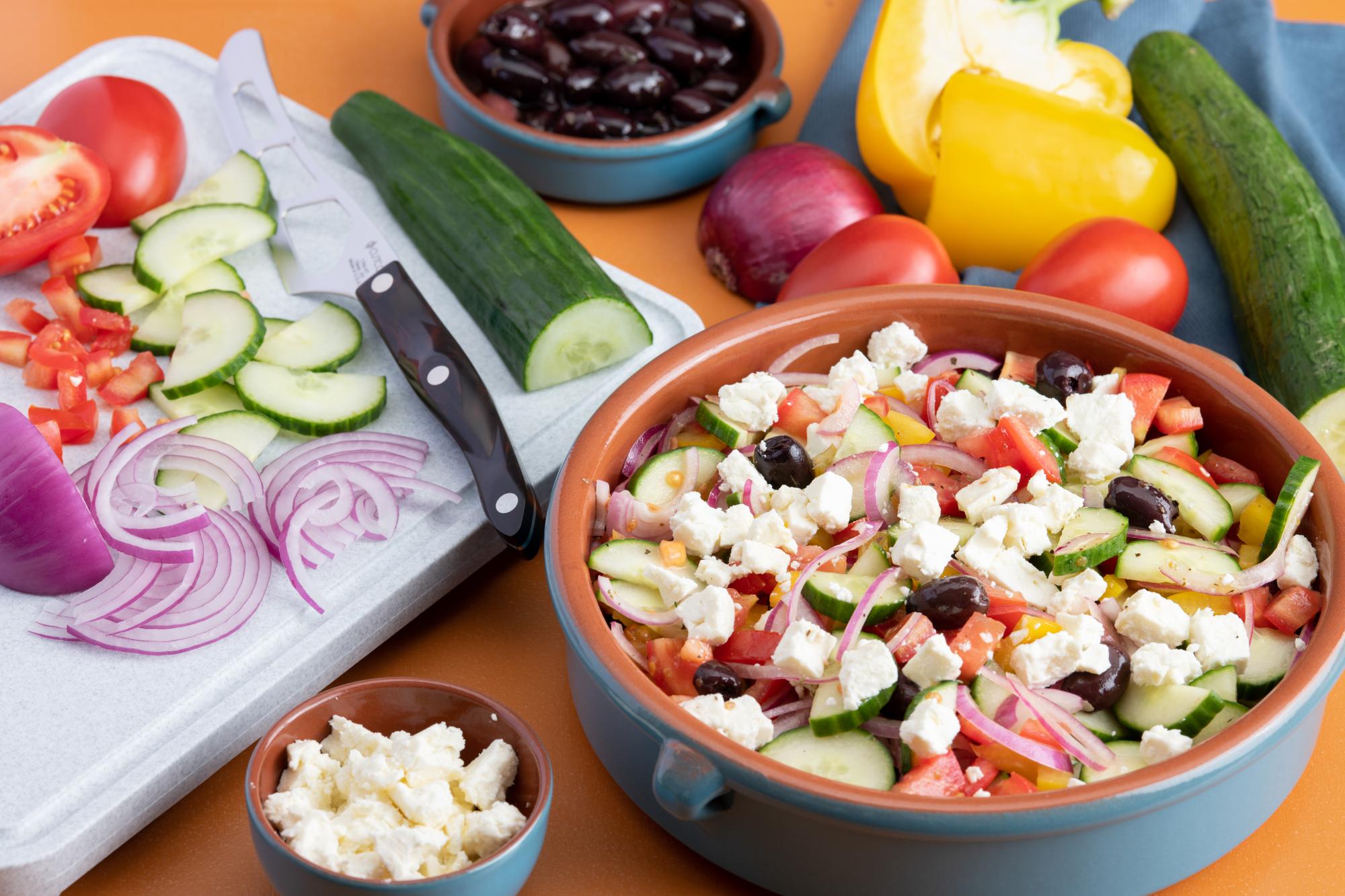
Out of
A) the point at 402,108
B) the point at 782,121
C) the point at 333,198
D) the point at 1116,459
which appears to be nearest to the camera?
the point at 1116,459

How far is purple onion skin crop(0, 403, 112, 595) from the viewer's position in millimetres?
1741

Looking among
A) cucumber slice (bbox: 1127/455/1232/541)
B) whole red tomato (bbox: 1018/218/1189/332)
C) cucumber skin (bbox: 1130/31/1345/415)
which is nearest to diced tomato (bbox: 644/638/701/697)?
cucumber slice (bbox: 1127/455/1232/541)

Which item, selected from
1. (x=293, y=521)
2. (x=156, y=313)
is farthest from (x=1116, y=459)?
(x=156, y=313)

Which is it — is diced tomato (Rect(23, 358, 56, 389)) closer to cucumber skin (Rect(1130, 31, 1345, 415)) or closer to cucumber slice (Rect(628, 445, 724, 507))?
cucumber slice (Rect(628, 445, 724, 507))

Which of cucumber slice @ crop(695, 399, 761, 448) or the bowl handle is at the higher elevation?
cucumber slice @ crop(695, 399, 761, 448)

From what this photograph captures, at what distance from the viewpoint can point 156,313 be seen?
2.26 meters

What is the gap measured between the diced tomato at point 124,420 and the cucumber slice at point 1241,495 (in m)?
1.59

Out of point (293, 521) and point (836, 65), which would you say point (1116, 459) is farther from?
point (836, 65)

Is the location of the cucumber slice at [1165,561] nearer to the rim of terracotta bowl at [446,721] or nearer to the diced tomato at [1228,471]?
the diced tomato at [1228,471]

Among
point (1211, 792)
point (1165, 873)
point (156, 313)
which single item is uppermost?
point (156, 313)

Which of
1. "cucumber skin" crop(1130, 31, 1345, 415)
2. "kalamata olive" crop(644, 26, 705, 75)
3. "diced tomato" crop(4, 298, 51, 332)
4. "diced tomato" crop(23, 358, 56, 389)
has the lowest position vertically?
"cucumber skin" crop(1130, 31, 1345, 415)

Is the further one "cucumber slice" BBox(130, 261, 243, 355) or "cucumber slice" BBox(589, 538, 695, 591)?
"cucumber slice" BBox(130, 261, 243, 355)

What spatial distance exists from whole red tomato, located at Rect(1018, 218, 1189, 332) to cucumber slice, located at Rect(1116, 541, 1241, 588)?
700 mm

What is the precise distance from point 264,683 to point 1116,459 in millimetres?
1172
